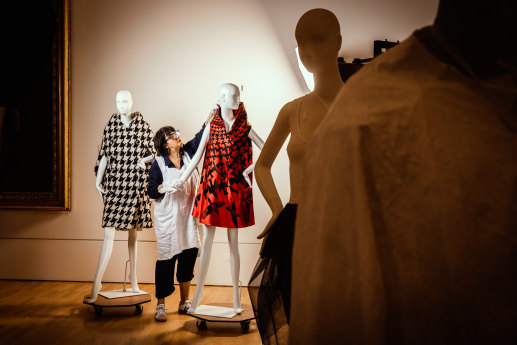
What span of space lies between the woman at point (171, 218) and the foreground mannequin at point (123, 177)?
186 mm

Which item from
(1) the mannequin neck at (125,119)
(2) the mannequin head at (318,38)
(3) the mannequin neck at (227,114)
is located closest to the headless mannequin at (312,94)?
(2) the mannequin head at (318,38)

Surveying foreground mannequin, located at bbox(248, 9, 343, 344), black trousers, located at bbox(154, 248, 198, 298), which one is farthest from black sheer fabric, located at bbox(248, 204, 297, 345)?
black trousers, located at bbox(154, 248, 198, 298)

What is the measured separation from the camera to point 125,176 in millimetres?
3719

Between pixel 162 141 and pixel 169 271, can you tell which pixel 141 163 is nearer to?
pixel 162 141

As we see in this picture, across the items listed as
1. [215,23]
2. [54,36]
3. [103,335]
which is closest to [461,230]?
[103,335]

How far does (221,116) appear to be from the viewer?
3.45m

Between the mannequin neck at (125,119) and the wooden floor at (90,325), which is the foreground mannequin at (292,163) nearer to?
the wooden floor at (90,325)

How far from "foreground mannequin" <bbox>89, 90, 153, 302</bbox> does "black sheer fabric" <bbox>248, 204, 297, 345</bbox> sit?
96.4 inches

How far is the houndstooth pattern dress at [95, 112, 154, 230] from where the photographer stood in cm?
368

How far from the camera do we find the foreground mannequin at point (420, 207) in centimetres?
55

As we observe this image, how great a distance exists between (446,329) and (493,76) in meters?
0.38

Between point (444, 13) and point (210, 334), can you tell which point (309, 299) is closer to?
point (444, 13)

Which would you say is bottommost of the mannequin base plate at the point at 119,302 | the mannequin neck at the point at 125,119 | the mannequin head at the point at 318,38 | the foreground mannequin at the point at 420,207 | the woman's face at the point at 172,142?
the mannequin base plate at the point at 119,302

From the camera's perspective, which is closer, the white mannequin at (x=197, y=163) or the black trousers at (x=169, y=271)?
the white mannequin at (x=197, y=163)
